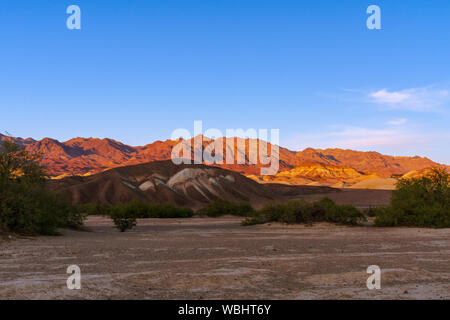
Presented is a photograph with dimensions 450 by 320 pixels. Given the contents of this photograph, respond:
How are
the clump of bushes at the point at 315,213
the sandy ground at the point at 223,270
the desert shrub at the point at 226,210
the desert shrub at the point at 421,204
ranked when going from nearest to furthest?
the sandy ground at the point at 223,270 → the desert shrub at the point at 421,204 → the clump of bushes at the point at 315,213 → the desert shrub at the point at 226,210

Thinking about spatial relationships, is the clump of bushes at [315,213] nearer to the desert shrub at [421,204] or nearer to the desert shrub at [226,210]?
the desert shrub at [421,204]

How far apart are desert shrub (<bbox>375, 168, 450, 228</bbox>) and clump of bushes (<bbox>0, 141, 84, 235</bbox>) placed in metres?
16.5

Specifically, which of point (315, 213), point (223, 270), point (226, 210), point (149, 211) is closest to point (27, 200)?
point (223, 270)

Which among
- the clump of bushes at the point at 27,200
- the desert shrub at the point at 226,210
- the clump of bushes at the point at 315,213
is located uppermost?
the clump of bushes at the point at 27,200

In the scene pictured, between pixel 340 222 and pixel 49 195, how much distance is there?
16.1 metres

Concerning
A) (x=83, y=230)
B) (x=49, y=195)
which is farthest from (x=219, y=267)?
(x=83, y=230)

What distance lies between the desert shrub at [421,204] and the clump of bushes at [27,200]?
648 inches

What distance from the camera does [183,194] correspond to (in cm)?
6612

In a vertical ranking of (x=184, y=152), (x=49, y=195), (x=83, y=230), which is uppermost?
(x=184, y=152)

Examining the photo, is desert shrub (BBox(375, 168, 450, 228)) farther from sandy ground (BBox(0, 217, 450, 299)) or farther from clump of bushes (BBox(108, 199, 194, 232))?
clump of bushes (BBox(108, 199, 194, 232))

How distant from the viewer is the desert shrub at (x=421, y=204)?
23.7 metres

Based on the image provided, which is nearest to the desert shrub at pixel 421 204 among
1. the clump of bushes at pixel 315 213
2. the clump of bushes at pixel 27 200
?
the clump of bushes at pixel 315 213
